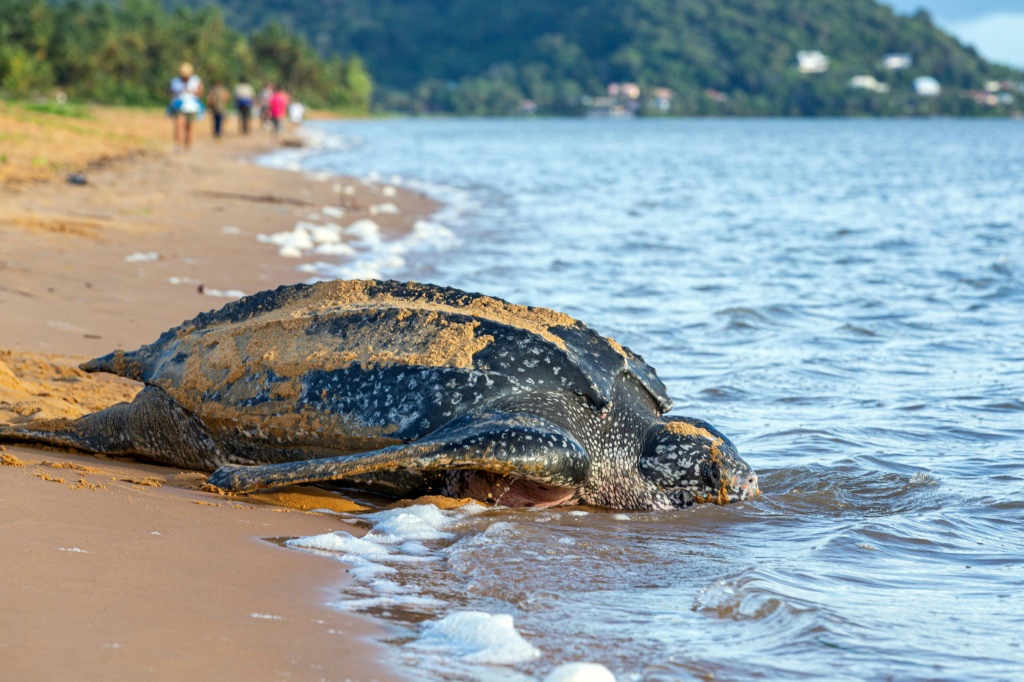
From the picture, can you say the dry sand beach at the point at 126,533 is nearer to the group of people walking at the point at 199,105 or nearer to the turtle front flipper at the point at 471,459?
the turtle front flipper at the point at 471,459

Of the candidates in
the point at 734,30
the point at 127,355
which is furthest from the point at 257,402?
the point at 734,30

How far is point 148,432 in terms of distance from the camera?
3.50 meters

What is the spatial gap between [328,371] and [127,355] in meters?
0.88

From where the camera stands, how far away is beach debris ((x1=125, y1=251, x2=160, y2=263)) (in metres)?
6.74

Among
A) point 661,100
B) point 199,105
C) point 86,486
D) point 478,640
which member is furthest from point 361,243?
point 661,100

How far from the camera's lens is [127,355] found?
3.69 m

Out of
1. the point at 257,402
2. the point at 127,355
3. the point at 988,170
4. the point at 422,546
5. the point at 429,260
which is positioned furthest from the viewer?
the point at 988,170

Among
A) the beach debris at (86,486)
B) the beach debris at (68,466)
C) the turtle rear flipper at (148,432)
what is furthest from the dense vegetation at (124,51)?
the beach debris at (86,486)

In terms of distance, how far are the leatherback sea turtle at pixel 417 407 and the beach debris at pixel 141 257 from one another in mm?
3373

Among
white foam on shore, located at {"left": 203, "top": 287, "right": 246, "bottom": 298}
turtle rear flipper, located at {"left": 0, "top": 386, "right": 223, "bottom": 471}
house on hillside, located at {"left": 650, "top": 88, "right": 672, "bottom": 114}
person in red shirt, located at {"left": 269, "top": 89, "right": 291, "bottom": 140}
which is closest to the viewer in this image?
turtle rear flipper, located at {"left": 0, "top": 386, "right": 223, "bottom": 471}

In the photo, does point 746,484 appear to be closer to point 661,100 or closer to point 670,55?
point 661,100

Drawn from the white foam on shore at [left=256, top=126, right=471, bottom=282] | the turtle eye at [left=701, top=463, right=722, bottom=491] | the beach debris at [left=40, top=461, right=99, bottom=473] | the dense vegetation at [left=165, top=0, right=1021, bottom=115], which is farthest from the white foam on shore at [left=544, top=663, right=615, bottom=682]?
the dense vegetation at [left=165, top=0, right=1021, bottom=115]

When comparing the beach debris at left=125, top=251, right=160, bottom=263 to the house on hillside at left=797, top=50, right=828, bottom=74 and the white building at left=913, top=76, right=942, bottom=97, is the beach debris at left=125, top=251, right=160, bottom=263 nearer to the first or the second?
the house on hillside at left=797, top=50, right=828, bottom=74

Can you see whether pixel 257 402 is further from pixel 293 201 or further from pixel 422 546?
pixel 293 201
